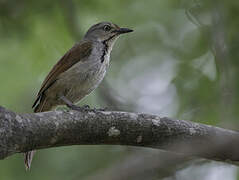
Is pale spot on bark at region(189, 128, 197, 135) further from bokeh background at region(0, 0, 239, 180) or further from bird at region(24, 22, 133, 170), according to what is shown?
bird at region(24, 22, 133, 170)

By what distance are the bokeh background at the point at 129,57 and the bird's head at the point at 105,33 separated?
19 cm

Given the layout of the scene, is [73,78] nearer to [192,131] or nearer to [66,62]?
[66,62]

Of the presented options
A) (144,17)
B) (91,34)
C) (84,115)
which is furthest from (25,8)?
(84,115)

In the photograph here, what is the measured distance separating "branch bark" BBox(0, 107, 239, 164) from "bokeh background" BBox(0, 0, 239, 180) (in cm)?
43

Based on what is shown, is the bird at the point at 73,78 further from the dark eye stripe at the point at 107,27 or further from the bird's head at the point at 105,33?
the dark eye stripe at the point at 107,27

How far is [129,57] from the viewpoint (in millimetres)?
7441

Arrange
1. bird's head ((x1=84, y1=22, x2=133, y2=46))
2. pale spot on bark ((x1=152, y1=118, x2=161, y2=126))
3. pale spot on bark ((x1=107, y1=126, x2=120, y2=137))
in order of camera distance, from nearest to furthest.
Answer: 1. pale spot on bark ((x1=107, y1=126, x2=120, y2=137))
2. pale spot on bark ((x1=152, y1=118, x2=161, y2=126))
3. bird's head ((x1=84, y1=22, x2=133, y2=46))

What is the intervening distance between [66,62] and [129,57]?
2049mm

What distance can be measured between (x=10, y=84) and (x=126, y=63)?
192 centimetres

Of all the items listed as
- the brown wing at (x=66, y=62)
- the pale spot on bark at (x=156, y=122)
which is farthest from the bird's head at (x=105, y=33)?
the pale spot on bark at (x=156, y=122)

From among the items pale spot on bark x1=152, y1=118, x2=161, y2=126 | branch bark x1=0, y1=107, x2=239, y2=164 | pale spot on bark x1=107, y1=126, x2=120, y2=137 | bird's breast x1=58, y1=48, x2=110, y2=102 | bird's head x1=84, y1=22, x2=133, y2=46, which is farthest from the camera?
bird's head x1=84, y1=22, x2=133, y2=46

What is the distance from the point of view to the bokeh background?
17.7 ft

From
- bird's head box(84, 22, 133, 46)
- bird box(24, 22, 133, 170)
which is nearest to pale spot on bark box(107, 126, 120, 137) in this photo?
bird box(24, 22, 133, 170)

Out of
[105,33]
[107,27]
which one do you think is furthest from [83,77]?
[107,27]
